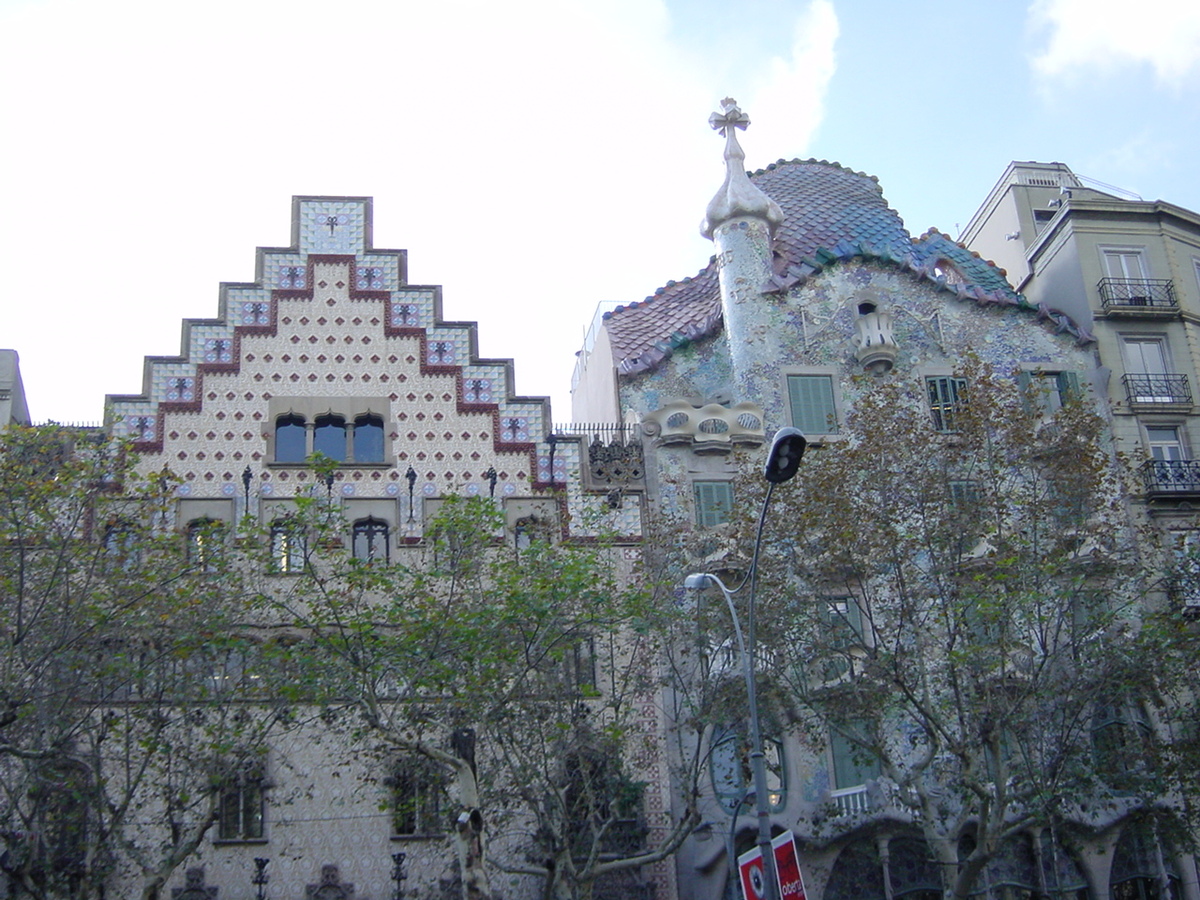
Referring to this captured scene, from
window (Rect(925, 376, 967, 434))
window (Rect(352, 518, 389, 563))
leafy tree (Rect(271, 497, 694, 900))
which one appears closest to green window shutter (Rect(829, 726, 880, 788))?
leafy tree (Rect(271, 497, 694, 900))

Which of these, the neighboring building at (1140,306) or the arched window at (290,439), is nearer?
the arched window at (290,439)

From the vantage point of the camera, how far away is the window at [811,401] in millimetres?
30688

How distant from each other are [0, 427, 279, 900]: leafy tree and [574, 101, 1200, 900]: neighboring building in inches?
333

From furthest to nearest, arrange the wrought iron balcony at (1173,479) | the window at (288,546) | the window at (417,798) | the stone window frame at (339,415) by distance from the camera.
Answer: the wrought iron balcony at (1173,479) < the stone window frame at (339,415) < the window at (417,798) < the window at (288,546)

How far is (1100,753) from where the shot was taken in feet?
82.0

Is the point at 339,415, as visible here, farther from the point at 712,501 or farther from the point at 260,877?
the point at 260,877

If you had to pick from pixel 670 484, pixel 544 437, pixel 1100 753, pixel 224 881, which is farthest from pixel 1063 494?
pixel 224 881

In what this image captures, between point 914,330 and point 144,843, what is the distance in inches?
738

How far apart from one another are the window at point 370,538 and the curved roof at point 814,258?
6275 mm

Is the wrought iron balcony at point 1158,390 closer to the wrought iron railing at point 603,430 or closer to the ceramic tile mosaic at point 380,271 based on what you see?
the wrought iron railing at point 603,430

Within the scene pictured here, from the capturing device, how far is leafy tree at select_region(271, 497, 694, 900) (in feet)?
68.6

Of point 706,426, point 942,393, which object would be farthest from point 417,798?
A: point 942,393

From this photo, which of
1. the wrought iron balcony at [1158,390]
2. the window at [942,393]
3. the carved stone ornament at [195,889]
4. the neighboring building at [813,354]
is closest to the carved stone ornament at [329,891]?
the carved stone ornament at [195,889]

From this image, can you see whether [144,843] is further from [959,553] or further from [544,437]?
[959,553]
